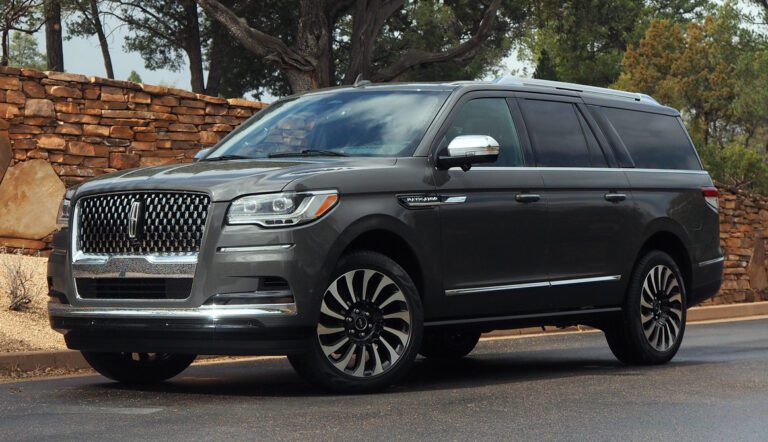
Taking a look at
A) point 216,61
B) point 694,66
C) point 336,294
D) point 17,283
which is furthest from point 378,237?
point 694,66

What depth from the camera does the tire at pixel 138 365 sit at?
867 cm

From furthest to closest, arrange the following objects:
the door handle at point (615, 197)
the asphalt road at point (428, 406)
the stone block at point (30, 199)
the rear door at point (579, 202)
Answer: the stone block at point (30, 199) → the door handle at point (615, 197) → the rear door at point (579, 202) → the asphalt road at point (428, 406)

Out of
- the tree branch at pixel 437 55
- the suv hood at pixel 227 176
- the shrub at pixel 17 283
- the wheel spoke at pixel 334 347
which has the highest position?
the tree branch at pixel 437 55

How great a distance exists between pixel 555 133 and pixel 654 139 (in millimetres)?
1500

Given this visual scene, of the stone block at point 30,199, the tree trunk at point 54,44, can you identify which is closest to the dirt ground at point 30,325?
the stone block at point 30,199

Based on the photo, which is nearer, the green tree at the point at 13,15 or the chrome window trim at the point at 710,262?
the chrome window trim at the point at 710,262

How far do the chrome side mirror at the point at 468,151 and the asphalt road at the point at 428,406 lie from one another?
140cm

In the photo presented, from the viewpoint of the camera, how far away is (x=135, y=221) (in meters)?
7.80

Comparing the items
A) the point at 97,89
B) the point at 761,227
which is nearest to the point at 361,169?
the point at 97,89

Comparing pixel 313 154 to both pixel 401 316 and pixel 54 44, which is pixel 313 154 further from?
pixel 54 44

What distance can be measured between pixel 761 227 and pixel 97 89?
39.9 feet

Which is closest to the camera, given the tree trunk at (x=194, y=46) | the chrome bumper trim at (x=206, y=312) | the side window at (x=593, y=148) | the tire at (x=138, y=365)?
the chrome bumper trim at (x=206, y=312)

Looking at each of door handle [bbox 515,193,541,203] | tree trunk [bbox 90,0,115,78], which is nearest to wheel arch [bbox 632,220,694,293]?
door handle [bbox 515,193,541,203]

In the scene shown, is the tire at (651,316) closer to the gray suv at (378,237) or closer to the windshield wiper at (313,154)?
the gray suv at (378,237)
